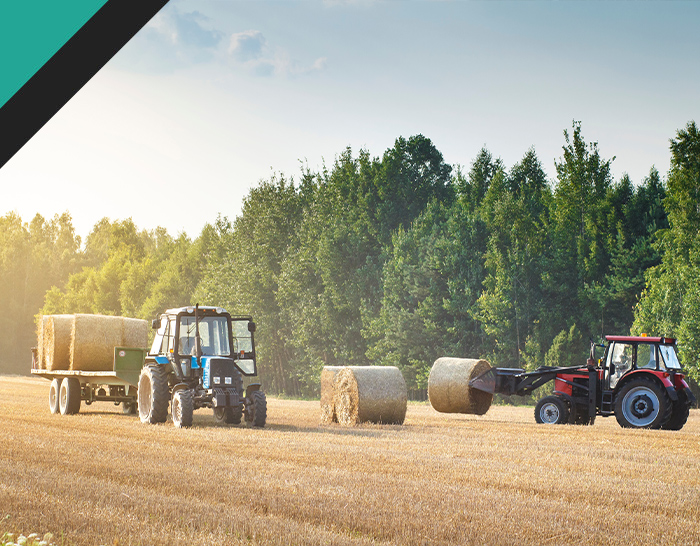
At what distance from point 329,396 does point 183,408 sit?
164 inches

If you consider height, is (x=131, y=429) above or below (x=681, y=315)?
below

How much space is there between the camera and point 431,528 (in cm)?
627

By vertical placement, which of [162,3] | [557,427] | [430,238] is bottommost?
[557,427]

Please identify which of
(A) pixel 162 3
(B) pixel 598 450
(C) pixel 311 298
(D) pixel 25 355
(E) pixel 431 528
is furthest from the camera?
(D) pixel 25 355

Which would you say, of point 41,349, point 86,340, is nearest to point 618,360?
point 86,340

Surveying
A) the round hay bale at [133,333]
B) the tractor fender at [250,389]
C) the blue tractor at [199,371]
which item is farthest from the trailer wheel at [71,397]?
the tractor fender at [250,389]

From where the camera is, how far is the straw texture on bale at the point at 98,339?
18625mm

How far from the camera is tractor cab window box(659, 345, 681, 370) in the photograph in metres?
17.1

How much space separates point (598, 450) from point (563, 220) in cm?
2839

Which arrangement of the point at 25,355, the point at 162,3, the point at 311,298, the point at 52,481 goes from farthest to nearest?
the point at 25,355 → the point at 311,298 → the point at 52,481 → the point at 162,3

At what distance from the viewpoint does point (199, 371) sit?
1549 centimetres

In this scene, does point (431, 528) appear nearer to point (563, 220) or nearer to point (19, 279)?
point (563, 220)

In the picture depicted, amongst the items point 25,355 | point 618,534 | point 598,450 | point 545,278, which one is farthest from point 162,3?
point 25,355

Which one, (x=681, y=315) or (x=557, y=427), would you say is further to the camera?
(x=681, y=315)
